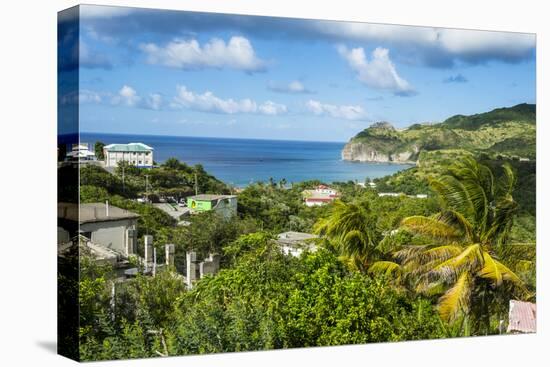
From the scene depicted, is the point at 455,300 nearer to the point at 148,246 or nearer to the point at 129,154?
the point at 148,246

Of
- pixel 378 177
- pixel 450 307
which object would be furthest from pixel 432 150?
pixel 450 307

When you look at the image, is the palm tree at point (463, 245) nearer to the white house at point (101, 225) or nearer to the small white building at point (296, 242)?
the small white building at point (296, 242)

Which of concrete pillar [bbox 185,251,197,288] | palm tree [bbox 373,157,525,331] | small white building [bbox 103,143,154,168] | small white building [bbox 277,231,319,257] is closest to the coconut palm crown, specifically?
palm tree [bbox 373,157,525,331]

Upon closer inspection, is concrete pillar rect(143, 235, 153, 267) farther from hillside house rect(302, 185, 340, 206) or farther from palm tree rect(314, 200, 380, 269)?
palm tree rect(314, 200, 380, 269)

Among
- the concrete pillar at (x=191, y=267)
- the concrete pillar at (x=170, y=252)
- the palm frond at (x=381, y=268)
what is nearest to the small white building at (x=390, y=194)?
the palm frond at (x=381, y=268)

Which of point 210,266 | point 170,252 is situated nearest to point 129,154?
point 170,252

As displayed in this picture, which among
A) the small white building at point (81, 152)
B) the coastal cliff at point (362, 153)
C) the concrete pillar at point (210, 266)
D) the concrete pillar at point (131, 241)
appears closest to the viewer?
the small white building at point (81, 152)
